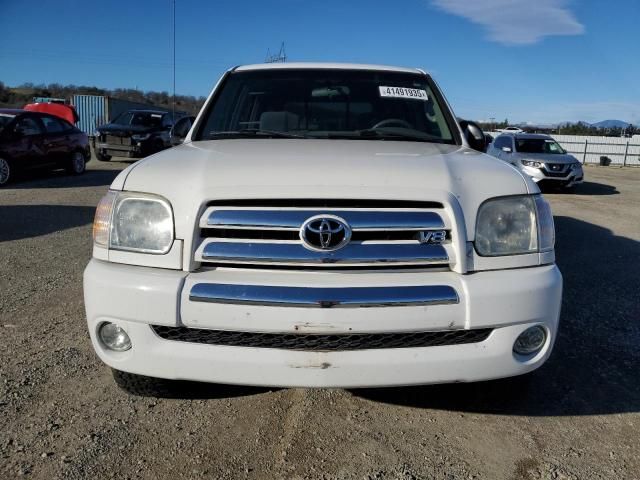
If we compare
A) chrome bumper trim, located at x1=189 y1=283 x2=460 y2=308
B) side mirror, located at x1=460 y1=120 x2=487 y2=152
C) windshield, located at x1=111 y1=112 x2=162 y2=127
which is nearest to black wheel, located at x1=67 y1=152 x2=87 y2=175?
windshield, located at x1=111 y1=112 x2=162 y2=127

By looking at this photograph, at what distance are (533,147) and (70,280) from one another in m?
14.4

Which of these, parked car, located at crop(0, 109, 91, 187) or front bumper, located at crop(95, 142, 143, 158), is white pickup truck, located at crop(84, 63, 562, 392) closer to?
parked car, located at crop(0, 109, 91, 187)

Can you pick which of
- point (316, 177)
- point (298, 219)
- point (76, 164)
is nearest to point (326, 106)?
point (316, 177)

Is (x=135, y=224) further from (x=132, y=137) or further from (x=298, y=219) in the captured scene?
(x=132, y=137)

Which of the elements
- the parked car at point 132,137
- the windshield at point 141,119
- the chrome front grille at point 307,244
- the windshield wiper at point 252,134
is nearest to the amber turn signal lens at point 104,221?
the chrome front grille at point 307,244

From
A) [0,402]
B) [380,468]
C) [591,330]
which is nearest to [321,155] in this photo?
[380,468]

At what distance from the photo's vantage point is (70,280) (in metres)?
4.95

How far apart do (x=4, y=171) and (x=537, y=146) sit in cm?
1399

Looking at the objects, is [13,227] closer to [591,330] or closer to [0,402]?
[0,402]

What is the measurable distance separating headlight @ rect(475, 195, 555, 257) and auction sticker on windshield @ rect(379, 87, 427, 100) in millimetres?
1501

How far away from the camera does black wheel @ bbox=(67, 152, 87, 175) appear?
1365cm

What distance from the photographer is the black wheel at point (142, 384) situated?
2646 millimetres

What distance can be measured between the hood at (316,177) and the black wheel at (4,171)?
10.3 metres

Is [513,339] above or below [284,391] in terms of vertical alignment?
above
